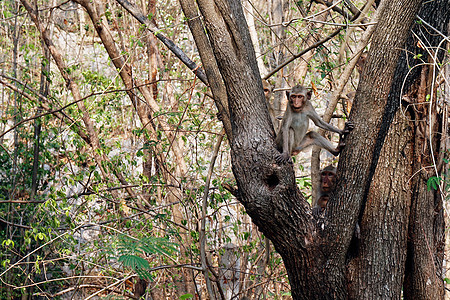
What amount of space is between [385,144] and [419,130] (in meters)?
0.31

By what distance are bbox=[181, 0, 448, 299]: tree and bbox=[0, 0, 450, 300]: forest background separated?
75 mm

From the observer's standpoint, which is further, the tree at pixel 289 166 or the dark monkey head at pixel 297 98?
the dark monkey head at pixel 297 98

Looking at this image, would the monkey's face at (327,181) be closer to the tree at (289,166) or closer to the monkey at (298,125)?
the monkey at (298,125)

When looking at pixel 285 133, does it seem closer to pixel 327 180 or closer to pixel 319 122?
pixel 319 122

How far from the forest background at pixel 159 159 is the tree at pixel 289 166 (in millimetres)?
75

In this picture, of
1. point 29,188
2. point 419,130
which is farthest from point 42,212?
point 419,130

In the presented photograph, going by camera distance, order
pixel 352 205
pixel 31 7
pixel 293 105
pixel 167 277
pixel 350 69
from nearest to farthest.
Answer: pixel 352 205 → pixel 350 69 → pixel 293 105 → pixel 31 7 → pixel 167 277

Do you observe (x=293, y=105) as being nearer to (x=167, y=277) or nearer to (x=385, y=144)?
(x=385, y=144)

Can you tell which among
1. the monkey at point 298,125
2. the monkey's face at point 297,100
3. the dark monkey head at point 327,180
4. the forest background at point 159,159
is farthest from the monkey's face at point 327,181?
the monkey's face at point 297,100

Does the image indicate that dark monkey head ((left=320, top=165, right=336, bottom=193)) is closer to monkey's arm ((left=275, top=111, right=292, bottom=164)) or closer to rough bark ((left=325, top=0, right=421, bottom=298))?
monkey's arm ((left=275, top=111, right=292, bottom=164))

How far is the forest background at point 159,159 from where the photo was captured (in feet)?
14.4

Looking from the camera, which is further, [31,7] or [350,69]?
[31,7]

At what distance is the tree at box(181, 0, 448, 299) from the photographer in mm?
4074

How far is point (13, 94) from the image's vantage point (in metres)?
7.87
